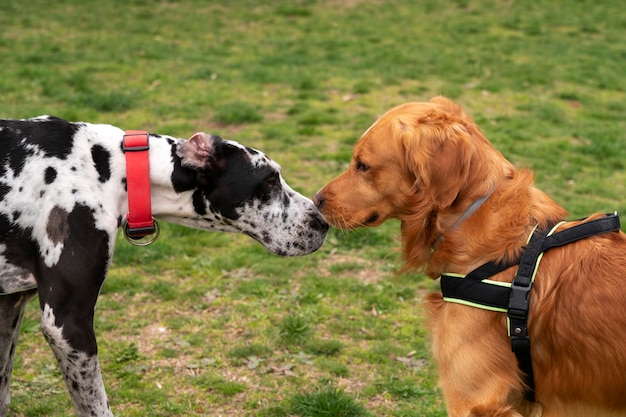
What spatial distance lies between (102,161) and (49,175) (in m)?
0.28

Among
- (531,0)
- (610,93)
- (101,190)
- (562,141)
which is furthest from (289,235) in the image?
(531,0)

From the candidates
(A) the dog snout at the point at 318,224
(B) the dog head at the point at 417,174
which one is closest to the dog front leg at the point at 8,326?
(A) the dog snout at the point at 318,224

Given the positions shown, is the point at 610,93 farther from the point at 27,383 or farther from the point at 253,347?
the point at 27,383

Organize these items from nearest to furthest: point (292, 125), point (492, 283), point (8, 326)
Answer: point (492, 283), point (8, 326), point (292, 125)

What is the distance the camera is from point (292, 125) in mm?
10273

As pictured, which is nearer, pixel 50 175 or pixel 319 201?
pixel 50 175

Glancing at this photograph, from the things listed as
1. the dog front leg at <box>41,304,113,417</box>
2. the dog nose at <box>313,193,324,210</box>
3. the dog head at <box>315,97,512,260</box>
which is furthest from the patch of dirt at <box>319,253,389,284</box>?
the dog front leg at <box>41,304,113,417</box>

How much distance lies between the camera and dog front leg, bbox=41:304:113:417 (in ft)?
12.3

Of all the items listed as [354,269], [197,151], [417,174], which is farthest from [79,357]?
[354,269]

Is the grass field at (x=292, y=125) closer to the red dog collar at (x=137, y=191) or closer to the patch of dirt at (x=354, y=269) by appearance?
the patch of dirt at (x=354, y=269)

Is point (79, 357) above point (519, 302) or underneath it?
underneath

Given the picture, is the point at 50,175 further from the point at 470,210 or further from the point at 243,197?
the point at 470,210

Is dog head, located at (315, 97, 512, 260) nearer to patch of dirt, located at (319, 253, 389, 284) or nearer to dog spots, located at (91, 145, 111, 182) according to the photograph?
dog spots, located at (91, 145, 111, 182)

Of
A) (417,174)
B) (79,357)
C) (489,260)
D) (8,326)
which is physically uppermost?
(417,174)
